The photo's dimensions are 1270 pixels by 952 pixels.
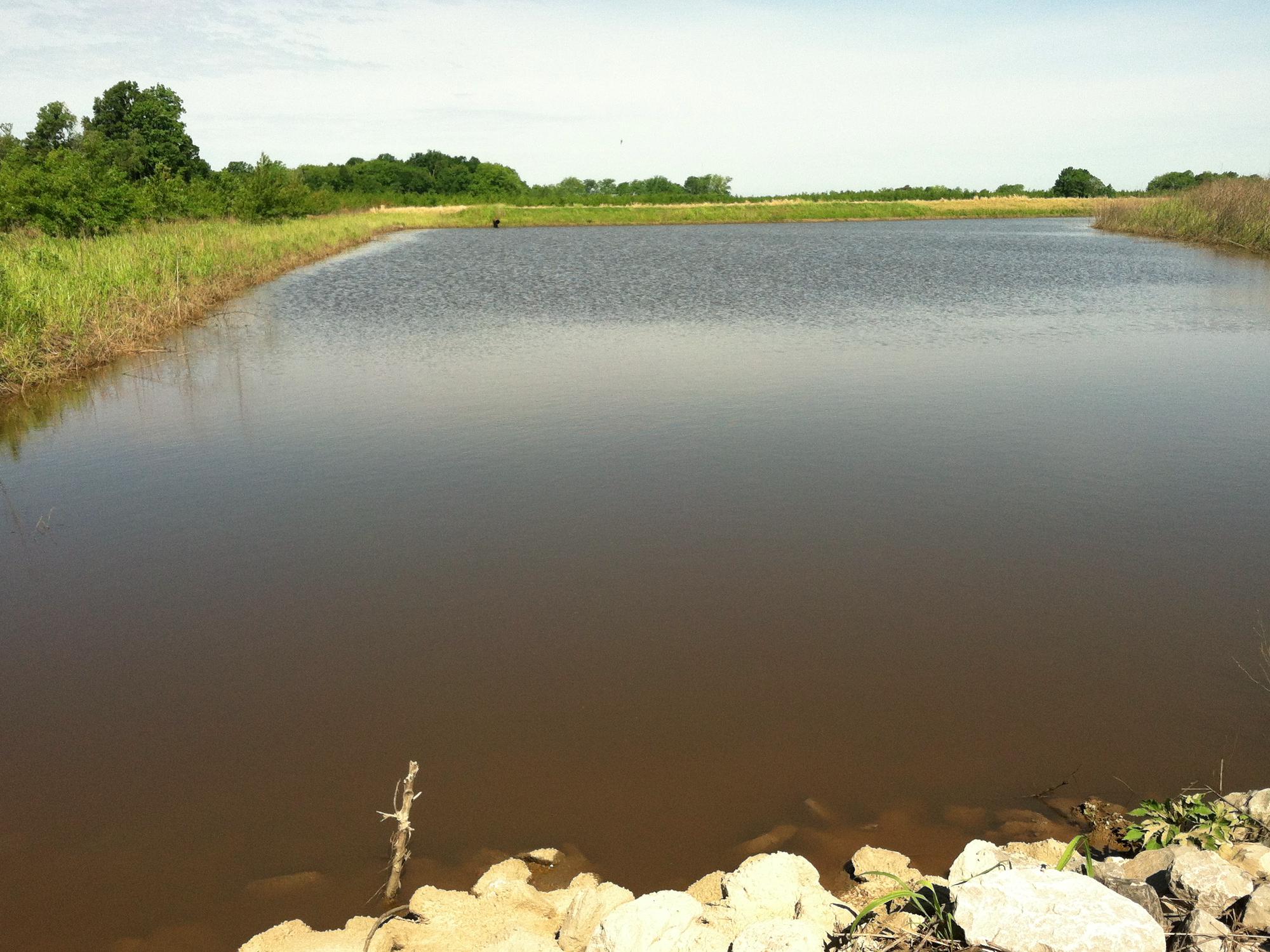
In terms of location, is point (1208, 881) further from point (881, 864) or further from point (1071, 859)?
point (881, 864)

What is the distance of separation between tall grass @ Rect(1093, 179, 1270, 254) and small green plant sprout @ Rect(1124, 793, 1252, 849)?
107ft

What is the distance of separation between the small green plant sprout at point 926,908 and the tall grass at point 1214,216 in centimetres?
3381

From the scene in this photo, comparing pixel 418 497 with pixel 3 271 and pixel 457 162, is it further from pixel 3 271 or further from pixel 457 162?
pixel 457 162

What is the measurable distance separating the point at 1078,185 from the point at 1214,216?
7089 centimetres

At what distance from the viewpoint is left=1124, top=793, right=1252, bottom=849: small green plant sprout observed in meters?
3.54

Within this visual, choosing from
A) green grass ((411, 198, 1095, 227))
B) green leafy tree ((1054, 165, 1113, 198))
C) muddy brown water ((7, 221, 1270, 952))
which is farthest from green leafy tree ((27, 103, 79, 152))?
green leafy tree ((1054, 165, 1113, 198))

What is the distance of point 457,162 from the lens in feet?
351

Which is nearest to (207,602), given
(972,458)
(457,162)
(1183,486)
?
(972,458)

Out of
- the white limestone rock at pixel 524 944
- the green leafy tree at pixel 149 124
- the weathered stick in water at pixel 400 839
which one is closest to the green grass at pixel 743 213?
the green leafy tree at pixel 149 124

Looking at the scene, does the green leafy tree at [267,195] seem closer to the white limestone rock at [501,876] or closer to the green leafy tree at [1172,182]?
the white limestone rock at [501,876]

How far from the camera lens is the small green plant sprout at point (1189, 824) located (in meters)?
3.54

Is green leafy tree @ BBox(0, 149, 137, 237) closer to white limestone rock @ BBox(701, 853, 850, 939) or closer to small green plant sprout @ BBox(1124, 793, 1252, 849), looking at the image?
white limestone rock @ BBox(701, 853, 850, 939)

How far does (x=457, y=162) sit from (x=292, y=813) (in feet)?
369

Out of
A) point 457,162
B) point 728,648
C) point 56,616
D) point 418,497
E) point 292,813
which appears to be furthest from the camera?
point 457,162
